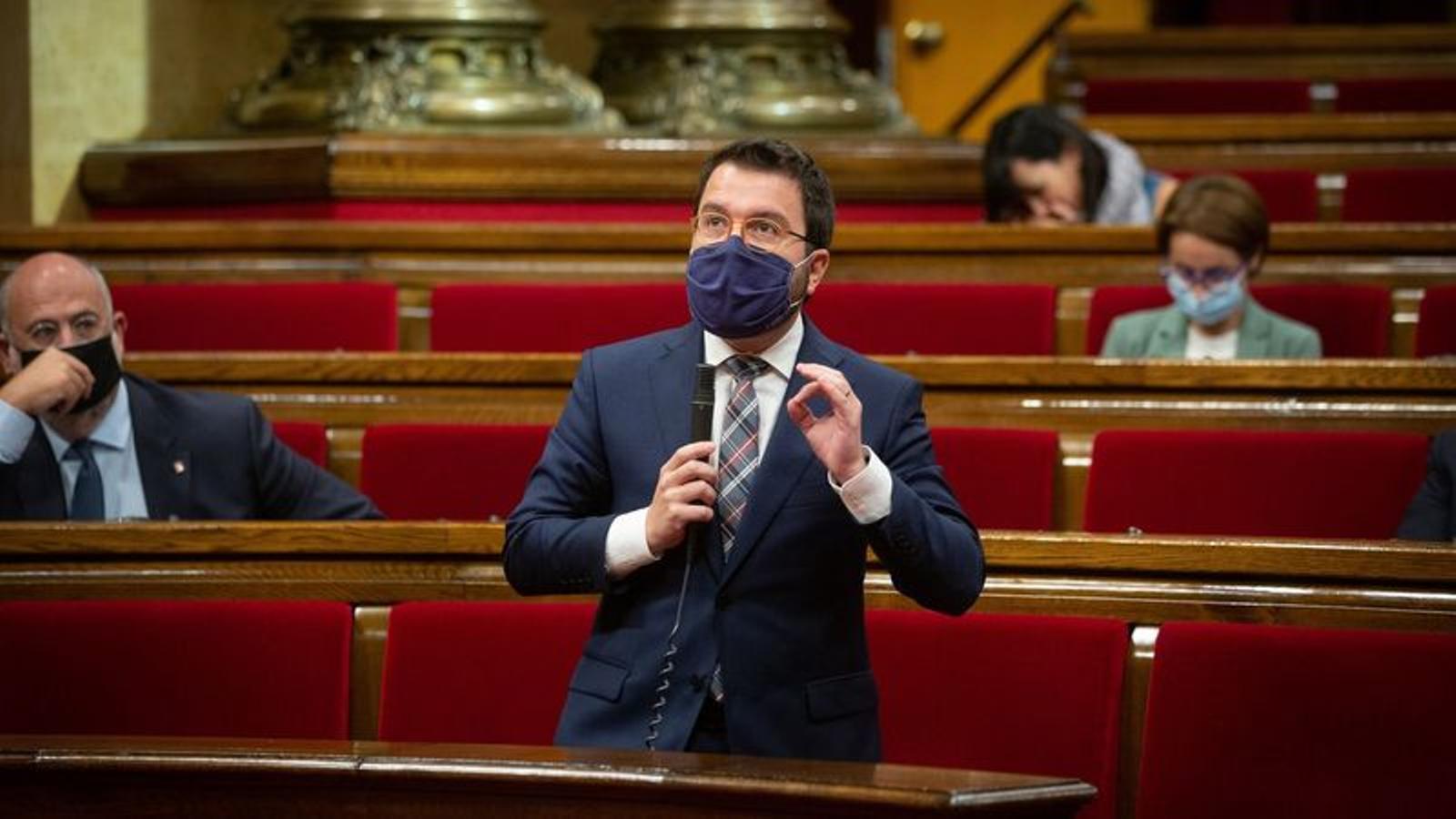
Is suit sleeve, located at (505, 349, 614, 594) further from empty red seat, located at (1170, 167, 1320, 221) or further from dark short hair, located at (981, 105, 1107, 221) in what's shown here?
empty red seat, located at (1170, 167, 1320, 221)

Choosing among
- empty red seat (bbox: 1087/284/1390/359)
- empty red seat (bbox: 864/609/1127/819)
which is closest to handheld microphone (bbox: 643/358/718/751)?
empty red seat (bbox: 864/609/1127/819)

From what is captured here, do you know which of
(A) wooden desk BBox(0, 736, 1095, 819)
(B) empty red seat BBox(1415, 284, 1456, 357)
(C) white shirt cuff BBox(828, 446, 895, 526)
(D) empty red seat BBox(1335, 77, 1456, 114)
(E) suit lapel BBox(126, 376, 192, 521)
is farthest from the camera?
(D) empty red seat BBox(1335, 77, 1456, 114)

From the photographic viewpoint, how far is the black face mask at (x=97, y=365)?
1987 millimetres

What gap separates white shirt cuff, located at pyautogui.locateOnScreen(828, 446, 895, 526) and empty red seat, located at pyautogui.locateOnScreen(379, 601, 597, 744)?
15.2 inches

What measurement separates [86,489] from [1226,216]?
3.64ft

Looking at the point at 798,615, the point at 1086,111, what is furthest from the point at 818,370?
the point at 1086,111

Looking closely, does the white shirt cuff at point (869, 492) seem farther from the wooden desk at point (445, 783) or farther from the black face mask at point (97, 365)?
the black face mask at point (97, 365)

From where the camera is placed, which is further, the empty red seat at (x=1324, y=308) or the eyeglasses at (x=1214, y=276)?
the empty red seat at (x=1324, y=308)

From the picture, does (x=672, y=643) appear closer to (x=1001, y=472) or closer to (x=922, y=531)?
(x=922, y=531)

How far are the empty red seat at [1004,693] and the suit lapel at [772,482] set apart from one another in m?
0.28

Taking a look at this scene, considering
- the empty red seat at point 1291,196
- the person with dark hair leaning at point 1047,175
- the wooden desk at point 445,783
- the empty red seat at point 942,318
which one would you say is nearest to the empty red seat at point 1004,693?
the wooden desk at point 445,783

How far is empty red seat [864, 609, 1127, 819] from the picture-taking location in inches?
61.9

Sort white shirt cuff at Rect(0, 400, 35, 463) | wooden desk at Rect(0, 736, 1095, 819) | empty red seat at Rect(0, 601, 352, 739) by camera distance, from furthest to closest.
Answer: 1. white shirt cuff at Rect(0, 400, 35, 463)
2. empty red seat at Rect(0, 601, 352, 739)
3. wooden desk at Rect(0, 736, 1095, 819)

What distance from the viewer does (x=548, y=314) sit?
2607 mm
